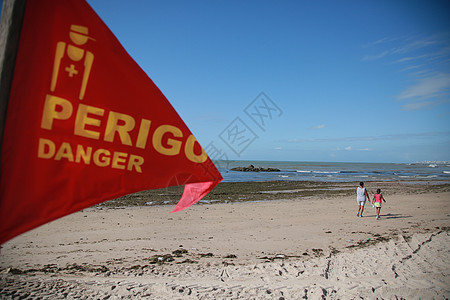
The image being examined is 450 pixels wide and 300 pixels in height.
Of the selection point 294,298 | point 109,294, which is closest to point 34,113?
point 109,294

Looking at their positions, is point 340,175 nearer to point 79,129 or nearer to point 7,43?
point 79,129

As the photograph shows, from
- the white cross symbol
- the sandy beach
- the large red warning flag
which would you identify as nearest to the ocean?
the sandy beach

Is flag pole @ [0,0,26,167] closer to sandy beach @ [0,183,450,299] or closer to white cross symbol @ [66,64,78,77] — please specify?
white cross symbol @ [66,64,78,77]

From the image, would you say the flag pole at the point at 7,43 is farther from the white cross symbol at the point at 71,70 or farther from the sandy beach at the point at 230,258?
the sandy beach at the point at 230,258

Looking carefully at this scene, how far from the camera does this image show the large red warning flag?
59.6 inches

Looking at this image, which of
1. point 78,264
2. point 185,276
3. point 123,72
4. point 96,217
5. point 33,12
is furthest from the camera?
point 96,217

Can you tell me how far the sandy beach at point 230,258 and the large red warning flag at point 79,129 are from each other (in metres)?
3.63

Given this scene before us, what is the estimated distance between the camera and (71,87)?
1.66m

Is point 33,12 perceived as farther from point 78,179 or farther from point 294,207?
point 294,207

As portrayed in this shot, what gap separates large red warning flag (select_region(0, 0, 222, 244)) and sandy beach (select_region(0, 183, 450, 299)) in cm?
363

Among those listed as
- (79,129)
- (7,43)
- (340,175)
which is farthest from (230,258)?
(340,175)

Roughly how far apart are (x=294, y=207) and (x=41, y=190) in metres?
14.8

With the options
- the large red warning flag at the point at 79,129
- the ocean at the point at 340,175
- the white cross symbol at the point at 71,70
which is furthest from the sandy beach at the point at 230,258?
the white cross symbol at the point at 71,70

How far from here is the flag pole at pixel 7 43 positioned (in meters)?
1.43
